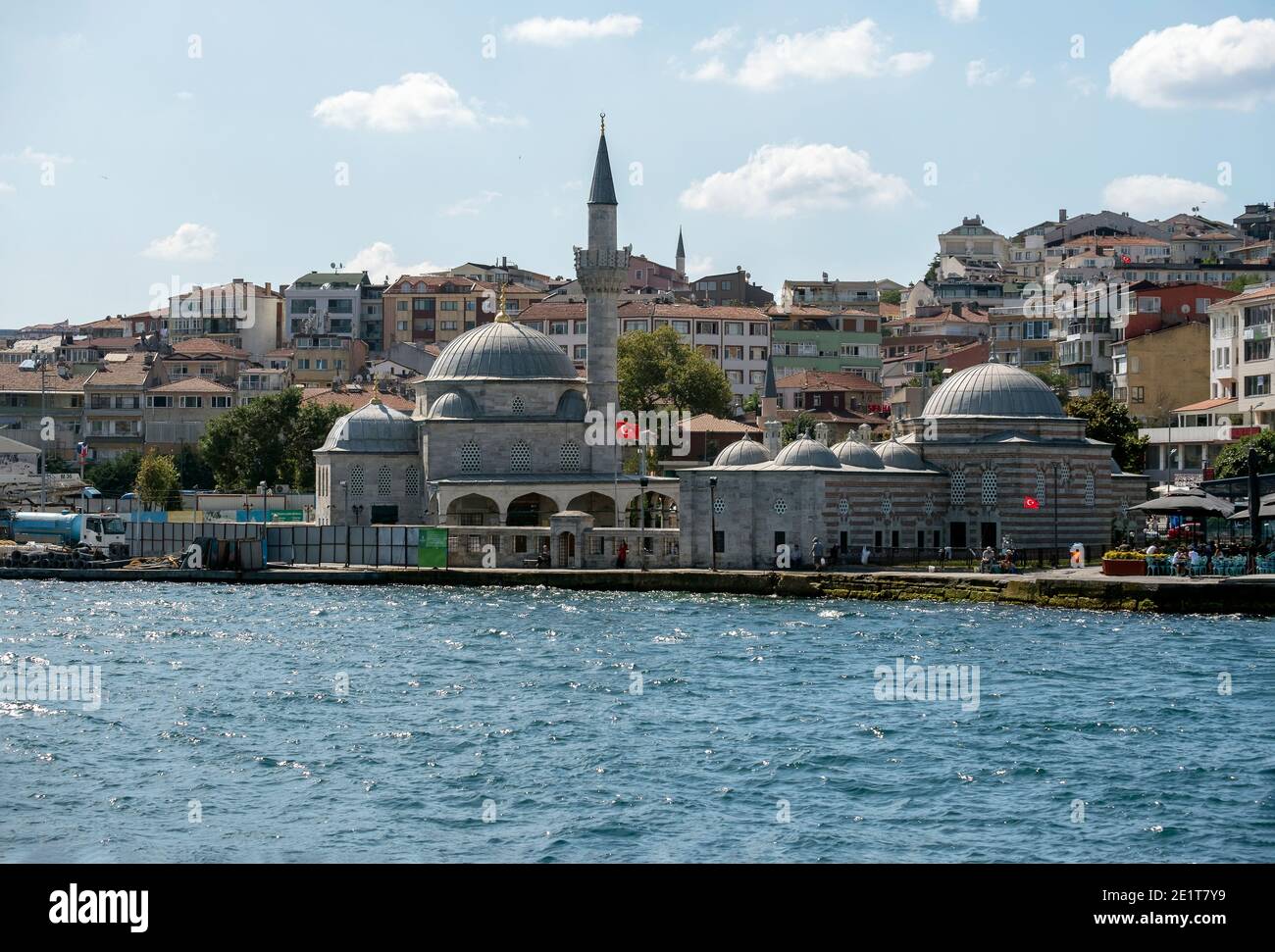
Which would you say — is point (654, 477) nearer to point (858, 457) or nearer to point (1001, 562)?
point (858, 457)

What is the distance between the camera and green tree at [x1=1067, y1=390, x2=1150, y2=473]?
57.5 m

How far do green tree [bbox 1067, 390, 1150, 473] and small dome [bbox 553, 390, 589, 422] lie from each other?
49.7ft

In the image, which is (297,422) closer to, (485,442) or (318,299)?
(485,442)

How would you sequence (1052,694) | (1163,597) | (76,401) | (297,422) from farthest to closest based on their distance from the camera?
1. (76,401)
2. (297,422)
3. (1163,597)
4. (1052,694)

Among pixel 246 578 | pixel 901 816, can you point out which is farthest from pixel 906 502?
pixel 901 816

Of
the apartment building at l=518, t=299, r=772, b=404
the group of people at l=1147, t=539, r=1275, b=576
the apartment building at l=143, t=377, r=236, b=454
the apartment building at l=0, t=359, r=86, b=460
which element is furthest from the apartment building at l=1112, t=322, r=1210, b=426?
the apartment building at l=0, t=359, r=86, b=460

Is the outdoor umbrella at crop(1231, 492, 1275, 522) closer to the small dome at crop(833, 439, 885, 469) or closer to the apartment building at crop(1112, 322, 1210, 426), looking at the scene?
the small dome at crop(833, 439, 885, 469)

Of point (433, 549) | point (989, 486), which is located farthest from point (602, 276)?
point (989, 486)

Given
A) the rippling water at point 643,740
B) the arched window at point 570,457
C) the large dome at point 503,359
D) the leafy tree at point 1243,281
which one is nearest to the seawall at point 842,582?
the rippling water at point 643,740

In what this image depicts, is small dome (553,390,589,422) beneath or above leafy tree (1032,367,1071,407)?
beneath

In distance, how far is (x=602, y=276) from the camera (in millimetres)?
57031

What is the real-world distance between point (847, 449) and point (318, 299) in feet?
197

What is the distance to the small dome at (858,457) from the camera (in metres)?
49.2
